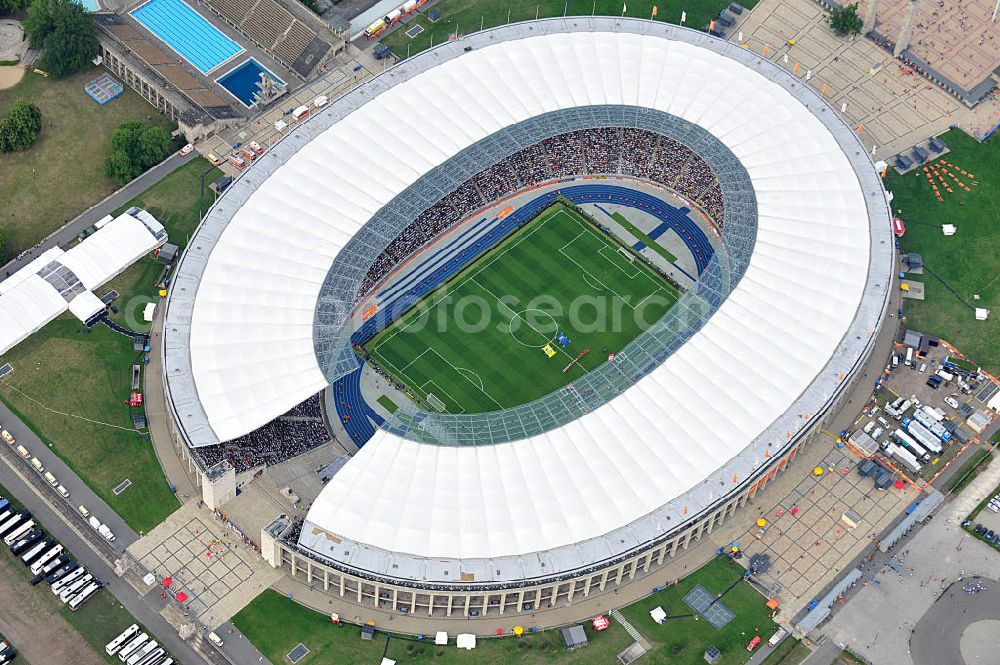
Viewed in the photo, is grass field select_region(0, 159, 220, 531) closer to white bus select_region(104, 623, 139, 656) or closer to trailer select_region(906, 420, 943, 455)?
white bus select_region(104, 623, 139, 656)

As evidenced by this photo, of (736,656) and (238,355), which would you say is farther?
(238,355)

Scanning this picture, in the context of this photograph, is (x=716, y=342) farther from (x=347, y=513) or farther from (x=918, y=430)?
(x=347, y=513)

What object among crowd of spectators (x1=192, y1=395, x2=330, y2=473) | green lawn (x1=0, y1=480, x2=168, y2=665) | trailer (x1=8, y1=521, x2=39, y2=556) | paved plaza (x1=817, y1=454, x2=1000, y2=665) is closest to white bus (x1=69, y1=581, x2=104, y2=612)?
green lawn (x1=0, y1=480, x2=168, y2=665)

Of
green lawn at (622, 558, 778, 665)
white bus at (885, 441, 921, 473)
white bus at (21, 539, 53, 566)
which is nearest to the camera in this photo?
green lawn at (622, 558, 778, 665)

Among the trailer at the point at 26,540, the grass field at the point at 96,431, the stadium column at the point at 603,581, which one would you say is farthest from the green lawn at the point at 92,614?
the stadium column at the point at 603,581

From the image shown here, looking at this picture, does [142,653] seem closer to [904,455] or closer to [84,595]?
[84,595]

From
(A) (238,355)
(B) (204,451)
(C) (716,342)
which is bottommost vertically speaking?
(B) (204,451)

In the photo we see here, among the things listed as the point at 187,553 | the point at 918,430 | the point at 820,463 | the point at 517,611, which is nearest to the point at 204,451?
the point at 187,553
